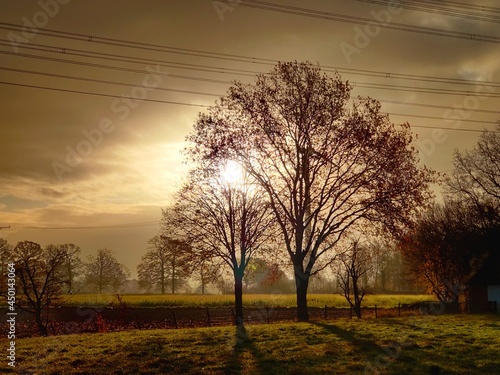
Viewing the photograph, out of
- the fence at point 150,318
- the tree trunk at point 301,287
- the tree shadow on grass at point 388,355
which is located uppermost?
the tree trunk at point 301,287

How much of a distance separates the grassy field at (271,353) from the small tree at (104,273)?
4224 inches

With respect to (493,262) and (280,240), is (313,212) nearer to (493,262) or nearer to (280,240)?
(280,240)

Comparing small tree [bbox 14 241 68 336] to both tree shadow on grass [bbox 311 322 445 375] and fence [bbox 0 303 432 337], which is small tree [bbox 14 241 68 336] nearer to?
fence [bbox 0 303 432 337]

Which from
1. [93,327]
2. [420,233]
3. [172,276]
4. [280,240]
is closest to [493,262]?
[420,233]

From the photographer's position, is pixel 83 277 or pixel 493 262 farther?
pixel 83 277

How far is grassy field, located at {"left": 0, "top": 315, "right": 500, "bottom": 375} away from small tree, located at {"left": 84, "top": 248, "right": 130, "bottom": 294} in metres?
107

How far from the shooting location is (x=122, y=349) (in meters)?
19.9

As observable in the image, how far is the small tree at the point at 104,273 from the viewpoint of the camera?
126 m

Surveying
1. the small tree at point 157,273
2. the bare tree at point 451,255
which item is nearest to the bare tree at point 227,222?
the bare tree at point 451,255

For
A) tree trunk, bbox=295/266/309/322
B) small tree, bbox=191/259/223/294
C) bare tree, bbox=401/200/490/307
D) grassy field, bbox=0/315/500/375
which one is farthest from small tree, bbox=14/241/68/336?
bare tree, bbox=401/200/490/307

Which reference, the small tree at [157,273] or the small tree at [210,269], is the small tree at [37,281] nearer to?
the small tree at [210,269]

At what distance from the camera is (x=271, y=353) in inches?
766

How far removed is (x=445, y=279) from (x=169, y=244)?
3557 centimetres

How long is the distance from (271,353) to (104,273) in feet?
395
